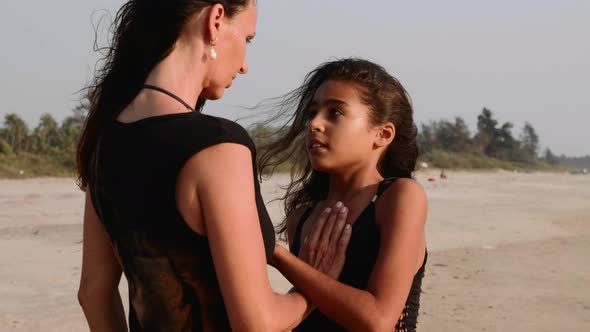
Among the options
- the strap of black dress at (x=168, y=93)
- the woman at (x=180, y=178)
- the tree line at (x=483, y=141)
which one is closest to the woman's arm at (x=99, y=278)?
the woman at (x=180, y=178)

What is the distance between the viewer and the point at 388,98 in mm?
3098

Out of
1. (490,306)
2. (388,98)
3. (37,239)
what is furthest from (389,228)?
(37,239)

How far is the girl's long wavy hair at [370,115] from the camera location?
3.05m

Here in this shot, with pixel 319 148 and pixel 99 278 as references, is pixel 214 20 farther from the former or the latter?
pixel 319 148

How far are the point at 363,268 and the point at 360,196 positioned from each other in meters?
0.38

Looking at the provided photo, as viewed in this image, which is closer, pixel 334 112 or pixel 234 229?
pixel 234 229

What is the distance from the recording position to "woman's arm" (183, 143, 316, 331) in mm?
1787

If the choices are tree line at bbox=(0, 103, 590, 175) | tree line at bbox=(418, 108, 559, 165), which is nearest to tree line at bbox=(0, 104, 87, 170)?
tree line at bbox=(0, 103, 590, 175)

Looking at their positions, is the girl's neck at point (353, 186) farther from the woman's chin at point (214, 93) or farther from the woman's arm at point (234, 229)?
the woman's arm at point (234, 229)

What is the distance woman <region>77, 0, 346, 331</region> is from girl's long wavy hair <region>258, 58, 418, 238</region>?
0.97m

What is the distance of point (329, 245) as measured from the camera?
258 centimetres

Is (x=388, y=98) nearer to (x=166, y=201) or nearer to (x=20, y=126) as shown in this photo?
(x=166, y=201)

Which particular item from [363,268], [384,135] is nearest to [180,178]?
[363,268]

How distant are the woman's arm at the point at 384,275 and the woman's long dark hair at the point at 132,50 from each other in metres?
0.71
